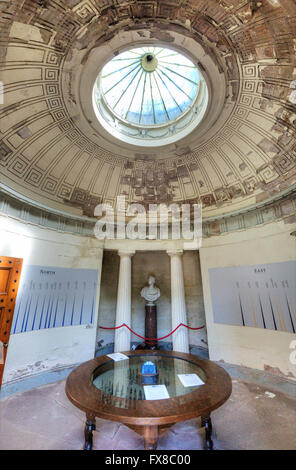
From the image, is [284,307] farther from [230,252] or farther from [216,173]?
[216,173]

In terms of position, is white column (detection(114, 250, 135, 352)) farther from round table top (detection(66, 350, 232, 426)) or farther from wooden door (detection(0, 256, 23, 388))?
wooden door (detection(0, 256, 23, 388))

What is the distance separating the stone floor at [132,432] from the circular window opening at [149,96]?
727 centimetres

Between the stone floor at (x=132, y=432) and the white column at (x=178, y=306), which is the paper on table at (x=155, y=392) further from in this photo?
the white column at (x=178, y=306)

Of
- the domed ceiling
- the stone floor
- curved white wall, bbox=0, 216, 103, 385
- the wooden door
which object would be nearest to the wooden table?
the stone floor

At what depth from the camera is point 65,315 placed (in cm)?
636

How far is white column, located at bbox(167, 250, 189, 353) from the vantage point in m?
6.94

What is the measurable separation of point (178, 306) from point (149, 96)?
8.47 meters

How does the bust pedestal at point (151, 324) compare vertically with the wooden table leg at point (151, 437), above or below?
above

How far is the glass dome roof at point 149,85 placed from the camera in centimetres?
736

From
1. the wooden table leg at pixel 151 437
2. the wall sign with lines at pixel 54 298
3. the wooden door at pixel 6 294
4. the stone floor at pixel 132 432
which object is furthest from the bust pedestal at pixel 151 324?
the wooden table leg at pixel 151 437

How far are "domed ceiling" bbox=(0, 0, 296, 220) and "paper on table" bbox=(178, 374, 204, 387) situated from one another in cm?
538

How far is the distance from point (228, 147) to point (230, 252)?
352cm

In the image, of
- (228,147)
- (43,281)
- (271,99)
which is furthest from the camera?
(228,147)
